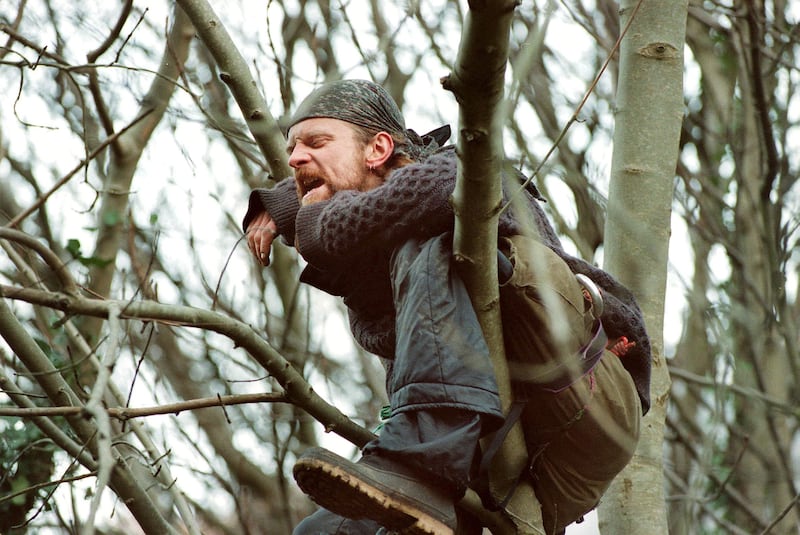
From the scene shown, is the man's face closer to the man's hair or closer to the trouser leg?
the man's hair

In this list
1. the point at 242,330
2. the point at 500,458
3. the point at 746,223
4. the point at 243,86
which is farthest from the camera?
the point at 746,223

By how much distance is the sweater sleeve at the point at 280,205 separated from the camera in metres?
2.97

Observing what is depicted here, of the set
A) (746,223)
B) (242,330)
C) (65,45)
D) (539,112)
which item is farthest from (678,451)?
(242,330)

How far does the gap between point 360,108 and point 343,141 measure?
12 cm

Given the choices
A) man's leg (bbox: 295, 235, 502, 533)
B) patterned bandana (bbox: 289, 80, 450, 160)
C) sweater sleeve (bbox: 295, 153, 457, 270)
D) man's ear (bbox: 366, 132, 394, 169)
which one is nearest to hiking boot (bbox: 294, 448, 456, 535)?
man's leg (bbox: 295, 235, 502, 533)

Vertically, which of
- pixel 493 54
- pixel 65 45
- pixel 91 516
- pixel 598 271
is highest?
pixel 65 45

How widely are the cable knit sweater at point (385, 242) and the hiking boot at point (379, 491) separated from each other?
54cm

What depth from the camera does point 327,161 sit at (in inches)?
117

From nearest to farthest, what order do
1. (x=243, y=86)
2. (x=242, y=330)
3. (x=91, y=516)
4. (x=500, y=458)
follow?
(x=91, y=516) < (x=242, y=330) < (x=500, y=458) < (x=243, y=86)

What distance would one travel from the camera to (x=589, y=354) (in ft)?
8.04

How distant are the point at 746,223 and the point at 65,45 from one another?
329cm

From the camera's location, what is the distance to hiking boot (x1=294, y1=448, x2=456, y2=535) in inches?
86.4

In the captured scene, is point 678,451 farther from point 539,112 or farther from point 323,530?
point 323,530

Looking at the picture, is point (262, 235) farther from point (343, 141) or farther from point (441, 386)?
point (441, 386)
